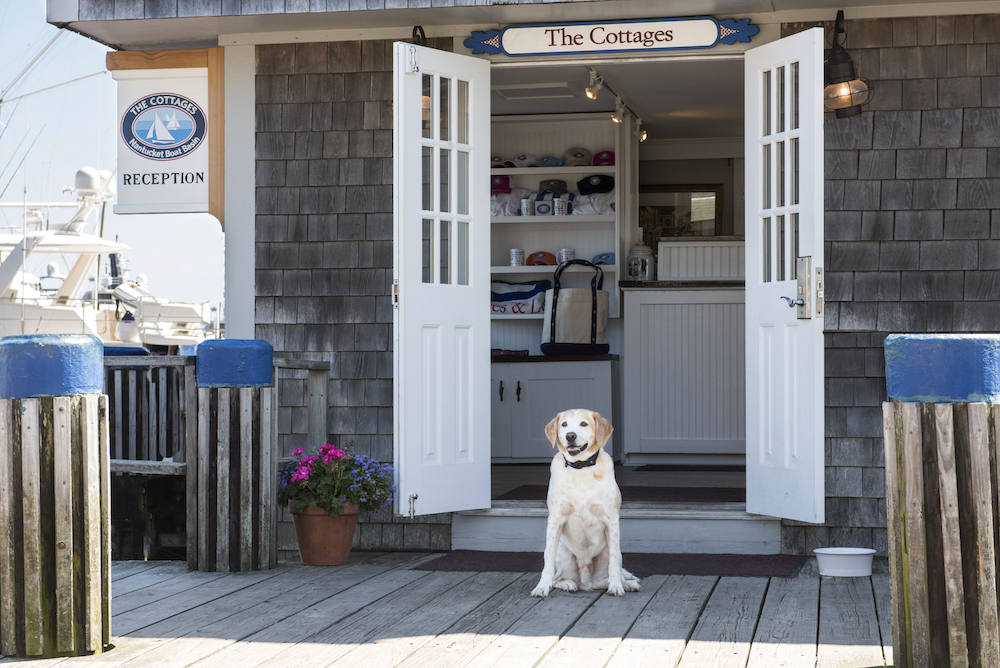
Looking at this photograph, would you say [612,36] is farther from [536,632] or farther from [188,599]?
[188,599]

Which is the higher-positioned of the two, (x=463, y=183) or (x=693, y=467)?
(x=463, y=183)

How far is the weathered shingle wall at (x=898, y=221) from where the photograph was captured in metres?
4.58

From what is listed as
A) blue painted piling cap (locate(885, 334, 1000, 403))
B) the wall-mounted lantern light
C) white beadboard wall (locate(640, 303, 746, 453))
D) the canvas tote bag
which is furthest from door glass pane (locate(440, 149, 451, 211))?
blue painted piling cap (locate(885, 334, 1000, 403))

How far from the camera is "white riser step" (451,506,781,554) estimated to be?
4.71m

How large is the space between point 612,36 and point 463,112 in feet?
2.52

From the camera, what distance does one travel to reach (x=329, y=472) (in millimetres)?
4539

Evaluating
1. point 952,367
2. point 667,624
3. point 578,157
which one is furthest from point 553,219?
point 952,367

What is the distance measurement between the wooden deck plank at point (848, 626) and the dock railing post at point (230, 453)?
2.30 metres

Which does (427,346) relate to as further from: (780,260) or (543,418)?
(543,418)

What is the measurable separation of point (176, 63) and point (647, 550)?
10.9ft

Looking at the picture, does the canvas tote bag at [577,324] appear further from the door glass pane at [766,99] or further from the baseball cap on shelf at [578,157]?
the door glass pane at [766,99]

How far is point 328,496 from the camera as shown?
4.49 metres

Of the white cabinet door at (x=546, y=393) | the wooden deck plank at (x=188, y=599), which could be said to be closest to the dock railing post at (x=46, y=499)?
the wooden deck plank at (x=188, y=599)

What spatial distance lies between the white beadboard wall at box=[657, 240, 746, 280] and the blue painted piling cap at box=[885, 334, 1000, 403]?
179 inches
